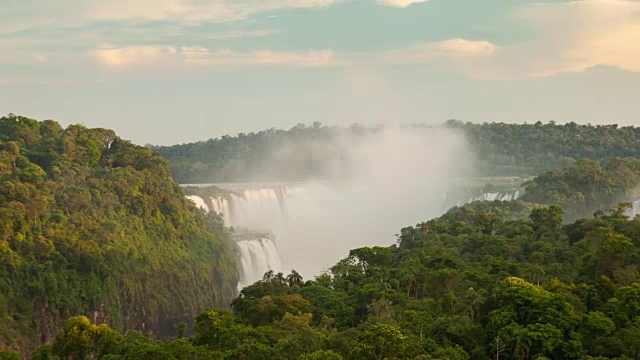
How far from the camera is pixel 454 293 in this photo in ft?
113

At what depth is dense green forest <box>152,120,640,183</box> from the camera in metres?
99.8

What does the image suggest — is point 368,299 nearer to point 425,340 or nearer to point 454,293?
point 454,293

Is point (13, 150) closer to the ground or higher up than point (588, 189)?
higher up

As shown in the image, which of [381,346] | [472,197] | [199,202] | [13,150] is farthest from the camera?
[472,197]

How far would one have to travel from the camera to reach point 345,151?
399 feet

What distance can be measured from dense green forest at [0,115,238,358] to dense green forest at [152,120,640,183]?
152 ft

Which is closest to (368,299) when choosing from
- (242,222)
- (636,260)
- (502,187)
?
(636,260)

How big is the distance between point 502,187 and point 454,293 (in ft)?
158

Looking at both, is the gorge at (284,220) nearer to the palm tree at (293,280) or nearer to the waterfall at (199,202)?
the waterfall at (199,202)

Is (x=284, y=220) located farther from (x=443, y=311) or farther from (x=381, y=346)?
(x=381, y=346)

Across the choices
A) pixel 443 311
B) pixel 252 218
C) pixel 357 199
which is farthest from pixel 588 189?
pixel 443 311

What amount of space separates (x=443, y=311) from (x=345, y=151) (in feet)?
297

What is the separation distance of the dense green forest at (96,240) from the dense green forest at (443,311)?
342 inches

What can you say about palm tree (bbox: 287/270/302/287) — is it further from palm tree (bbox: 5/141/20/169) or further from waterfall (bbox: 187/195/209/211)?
waterfall (bbox: 187/195/209/211)
